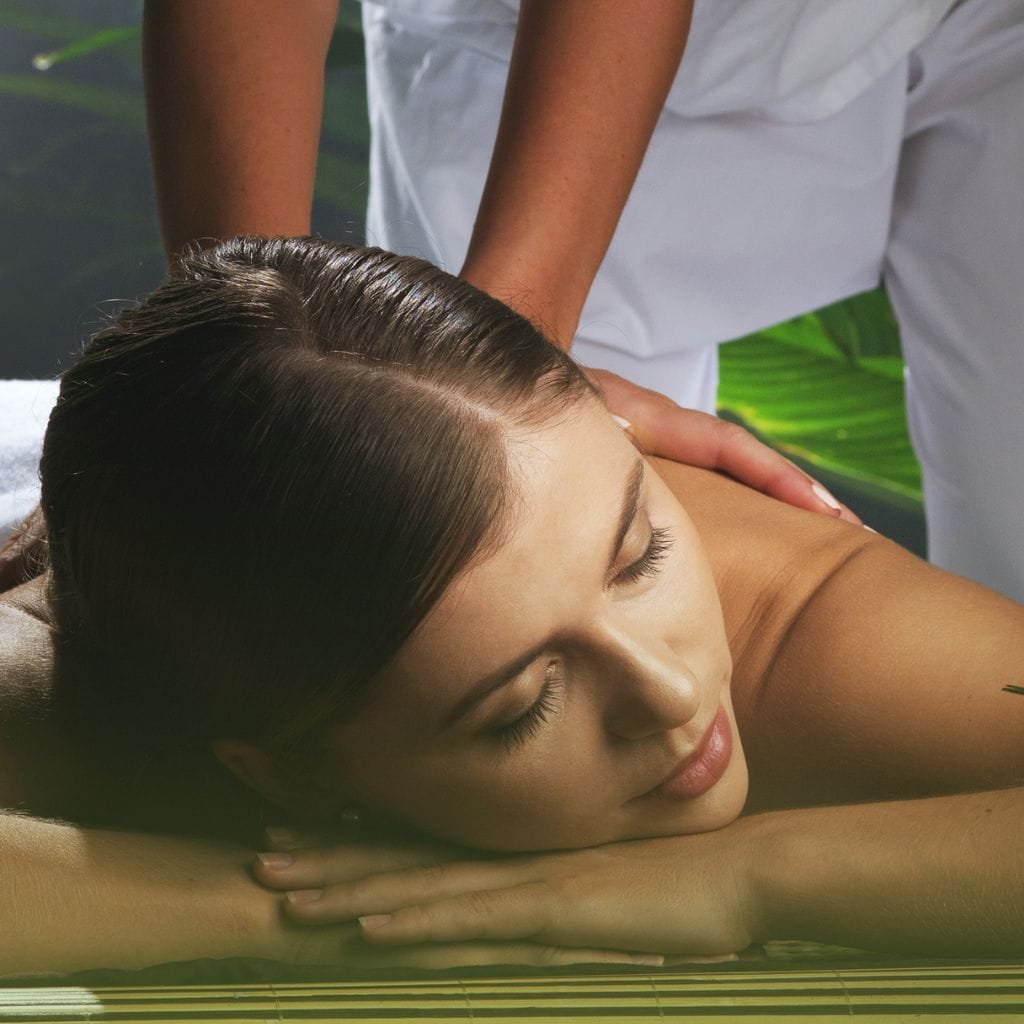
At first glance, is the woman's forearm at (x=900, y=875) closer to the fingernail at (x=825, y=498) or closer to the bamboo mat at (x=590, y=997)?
the bamboo mat at (x=590, y=997)

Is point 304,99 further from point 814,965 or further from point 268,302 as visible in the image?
point 814,965

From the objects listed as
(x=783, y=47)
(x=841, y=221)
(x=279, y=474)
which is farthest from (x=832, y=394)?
(x=279, y=474)

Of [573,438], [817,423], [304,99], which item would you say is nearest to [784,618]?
[573,438]

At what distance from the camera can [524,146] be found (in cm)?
94

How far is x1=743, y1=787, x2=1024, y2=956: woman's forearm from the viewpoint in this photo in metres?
0.53

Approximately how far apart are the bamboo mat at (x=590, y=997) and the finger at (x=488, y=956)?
0.09 ft

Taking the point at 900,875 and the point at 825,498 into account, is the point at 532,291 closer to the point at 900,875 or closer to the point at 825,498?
the point at 825,498

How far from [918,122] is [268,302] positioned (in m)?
0.76

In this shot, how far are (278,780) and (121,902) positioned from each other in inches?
3.5

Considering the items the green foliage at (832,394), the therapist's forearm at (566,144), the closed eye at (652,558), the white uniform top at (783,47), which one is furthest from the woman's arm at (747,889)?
the green foliage at (832,394)

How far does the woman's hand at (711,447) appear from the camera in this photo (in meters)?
0.88

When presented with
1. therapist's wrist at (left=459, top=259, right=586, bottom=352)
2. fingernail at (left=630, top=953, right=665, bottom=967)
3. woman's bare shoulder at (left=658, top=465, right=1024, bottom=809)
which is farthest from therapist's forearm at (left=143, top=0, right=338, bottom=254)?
fingernail at (left=630, top=953, right=665, bottom=967)

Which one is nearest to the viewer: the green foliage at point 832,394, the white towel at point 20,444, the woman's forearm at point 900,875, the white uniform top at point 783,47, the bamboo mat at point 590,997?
the bamboo mat at point 590,997

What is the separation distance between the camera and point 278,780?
643 mm
